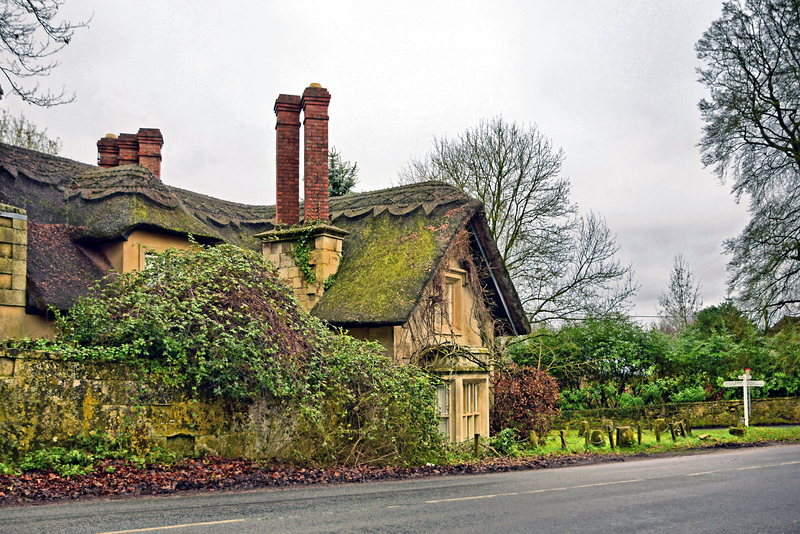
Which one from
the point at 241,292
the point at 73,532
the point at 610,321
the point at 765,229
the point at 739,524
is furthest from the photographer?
the point at 610,321

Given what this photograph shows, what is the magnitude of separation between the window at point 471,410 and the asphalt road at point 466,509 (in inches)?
184

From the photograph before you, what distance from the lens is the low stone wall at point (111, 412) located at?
9320mm

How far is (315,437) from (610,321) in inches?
714

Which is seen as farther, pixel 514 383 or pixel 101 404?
pixel 514 383

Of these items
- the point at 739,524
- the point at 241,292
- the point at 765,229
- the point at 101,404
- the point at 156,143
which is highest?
the point at 156,143

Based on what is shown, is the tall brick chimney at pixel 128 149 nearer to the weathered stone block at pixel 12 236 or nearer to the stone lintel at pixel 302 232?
the stone lintel at pixel 302 232

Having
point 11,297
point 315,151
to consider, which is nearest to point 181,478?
point 11,297

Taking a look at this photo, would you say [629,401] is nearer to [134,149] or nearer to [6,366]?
[134,149]

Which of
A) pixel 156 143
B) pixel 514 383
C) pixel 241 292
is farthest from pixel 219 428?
pixel 156 143

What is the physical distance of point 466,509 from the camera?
7730mm

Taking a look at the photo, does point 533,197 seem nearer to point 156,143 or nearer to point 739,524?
point 156,143

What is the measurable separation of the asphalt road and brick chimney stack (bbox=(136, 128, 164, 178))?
532 inches

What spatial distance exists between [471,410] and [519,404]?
2376 millimetres

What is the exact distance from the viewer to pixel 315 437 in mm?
11672
